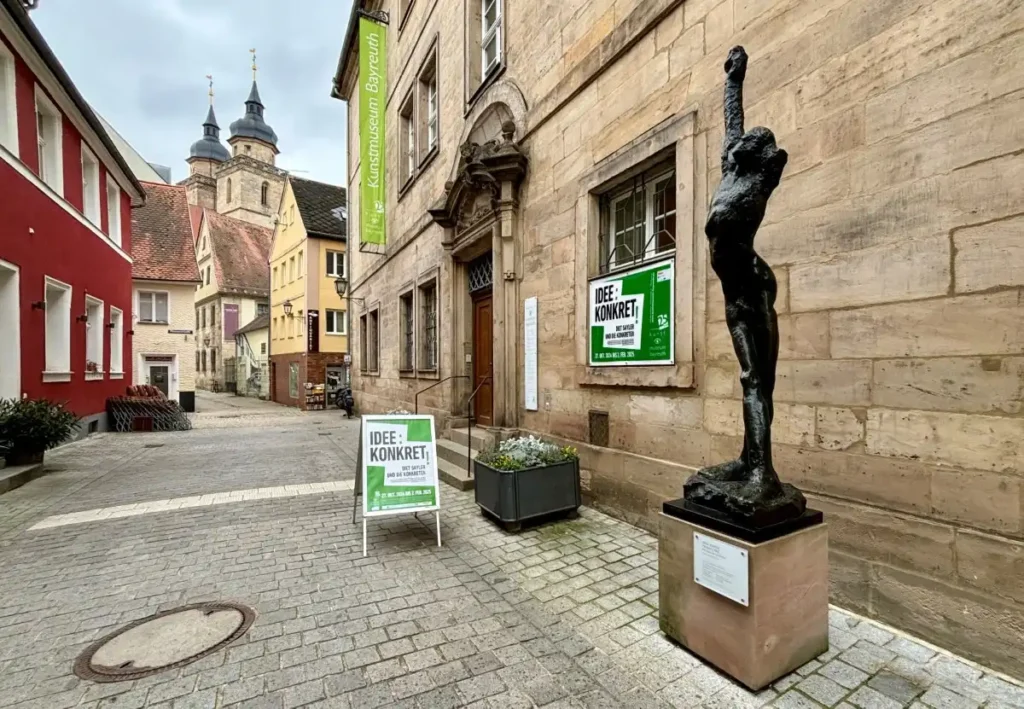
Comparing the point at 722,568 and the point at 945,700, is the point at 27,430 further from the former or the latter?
the point at 945,700

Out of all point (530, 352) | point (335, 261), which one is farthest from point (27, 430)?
point (335, 261)

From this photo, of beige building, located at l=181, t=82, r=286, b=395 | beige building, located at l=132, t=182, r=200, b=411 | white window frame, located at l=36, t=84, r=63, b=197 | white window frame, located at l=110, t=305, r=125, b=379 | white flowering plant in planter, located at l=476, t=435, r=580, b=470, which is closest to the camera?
white flowering plant in planter, located at l=476, t=435, r=580, b=470

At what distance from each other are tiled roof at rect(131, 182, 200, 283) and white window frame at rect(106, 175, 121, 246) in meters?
5.06

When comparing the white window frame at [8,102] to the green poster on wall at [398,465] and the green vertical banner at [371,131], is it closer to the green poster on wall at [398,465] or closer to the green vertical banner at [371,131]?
the green vertical banner at [371,131]

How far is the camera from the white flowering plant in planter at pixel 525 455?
4934 mm

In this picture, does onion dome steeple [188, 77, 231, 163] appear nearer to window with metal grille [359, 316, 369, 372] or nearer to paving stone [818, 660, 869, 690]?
window with metal grille [359, 316, 369, 372]

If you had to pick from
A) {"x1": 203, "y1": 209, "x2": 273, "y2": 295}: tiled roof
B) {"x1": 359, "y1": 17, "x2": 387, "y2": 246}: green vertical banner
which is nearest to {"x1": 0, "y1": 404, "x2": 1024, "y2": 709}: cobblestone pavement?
{"x1": 359, "y1": 17, "x2": 387, "y2": 246}: green vertical banner

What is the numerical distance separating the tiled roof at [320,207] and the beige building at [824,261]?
1835 centimetres

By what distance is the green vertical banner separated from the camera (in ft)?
45.1

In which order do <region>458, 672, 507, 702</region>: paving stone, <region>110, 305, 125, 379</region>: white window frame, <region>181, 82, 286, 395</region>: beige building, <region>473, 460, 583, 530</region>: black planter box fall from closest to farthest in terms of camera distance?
1. <region>458, 672, 507, 702</region>: paving stone
2. <region>473, 460, 583, 530</region>: black planter box
3. <region>110, 305, 125, 379</region>: white window frame
4. <region>181, 82, 286, 395</region>: beige building

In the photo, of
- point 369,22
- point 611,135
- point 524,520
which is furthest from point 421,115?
point 524,520

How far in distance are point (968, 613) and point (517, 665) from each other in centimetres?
235

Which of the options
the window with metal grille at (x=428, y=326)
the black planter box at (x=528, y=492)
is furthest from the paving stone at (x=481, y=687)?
the window with metal grille at (x=428, y=326)

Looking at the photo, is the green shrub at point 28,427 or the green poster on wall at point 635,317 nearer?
the green poster on wall at point 635,317
